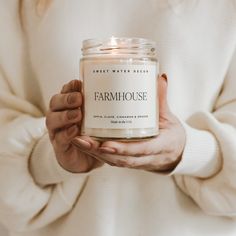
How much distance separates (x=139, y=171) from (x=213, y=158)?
0.37 ft

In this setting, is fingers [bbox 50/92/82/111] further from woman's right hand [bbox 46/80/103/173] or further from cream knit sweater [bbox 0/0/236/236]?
cream knit sweater [bbox 0/0/236/236]

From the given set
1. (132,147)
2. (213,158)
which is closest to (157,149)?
(132,147)

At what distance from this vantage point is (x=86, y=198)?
81 cm

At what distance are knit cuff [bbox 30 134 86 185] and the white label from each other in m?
0.20

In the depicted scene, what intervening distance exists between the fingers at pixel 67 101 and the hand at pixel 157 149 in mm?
58

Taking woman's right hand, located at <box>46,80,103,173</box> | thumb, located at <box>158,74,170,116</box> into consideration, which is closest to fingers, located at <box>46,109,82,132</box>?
woman's right hand, located at <box>46,80,103,173</box>

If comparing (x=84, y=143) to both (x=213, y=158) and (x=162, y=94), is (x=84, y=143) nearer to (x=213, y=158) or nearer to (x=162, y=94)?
(x=162, y=94)

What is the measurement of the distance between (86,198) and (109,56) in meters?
0.30

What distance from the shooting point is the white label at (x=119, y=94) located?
1.91 feet

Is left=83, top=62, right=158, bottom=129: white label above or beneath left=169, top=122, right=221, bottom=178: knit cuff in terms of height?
above

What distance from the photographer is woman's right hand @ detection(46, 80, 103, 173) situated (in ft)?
2.04

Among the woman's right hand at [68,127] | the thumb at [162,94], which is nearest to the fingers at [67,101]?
the woman's right hand at [68,127]

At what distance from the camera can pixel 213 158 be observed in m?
0.78

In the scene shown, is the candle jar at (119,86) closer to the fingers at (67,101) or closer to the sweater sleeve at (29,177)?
the fingers at (67,101)
